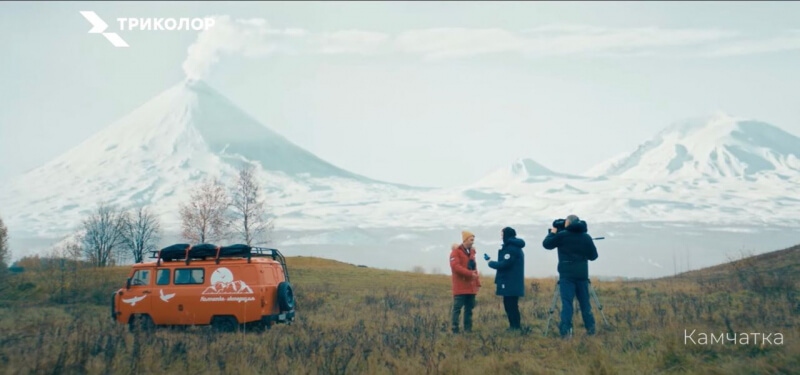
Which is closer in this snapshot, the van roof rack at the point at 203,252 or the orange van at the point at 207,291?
the orange van at the point at 207,291

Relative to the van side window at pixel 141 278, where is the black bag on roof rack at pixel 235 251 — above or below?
above

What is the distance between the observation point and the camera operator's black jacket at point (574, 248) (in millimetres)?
13344

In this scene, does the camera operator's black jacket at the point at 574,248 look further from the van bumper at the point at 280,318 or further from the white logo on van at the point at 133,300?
the white logo on van at the point at 133,300

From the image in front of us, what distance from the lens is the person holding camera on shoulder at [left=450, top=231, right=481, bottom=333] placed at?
47.9 ft

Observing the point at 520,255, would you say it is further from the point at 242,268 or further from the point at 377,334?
the point at 242,268

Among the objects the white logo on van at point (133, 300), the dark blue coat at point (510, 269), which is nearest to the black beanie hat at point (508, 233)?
the dark blue coat at point (510, 269)

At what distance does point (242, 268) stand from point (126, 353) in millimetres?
4547

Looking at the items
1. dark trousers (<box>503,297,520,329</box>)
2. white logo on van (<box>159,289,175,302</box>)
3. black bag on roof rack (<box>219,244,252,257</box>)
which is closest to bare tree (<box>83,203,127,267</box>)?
white logo on van (<box>159,289,175,302</box>)

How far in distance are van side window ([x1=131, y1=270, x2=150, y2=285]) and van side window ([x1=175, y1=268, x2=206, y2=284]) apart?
817mm

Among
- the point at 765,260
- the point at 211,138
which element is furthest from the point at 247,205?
the point at 211,138

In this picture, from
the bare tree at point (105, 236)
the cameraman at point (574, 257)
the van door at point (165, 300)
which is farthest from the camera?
the bare tree at point (105, 236)

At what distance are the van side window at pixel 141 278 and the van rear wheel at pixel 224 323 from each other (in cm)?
200

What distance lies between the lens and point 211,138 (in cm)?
19988

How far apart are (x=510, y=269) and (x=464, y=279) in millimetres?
943
